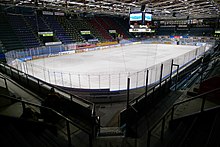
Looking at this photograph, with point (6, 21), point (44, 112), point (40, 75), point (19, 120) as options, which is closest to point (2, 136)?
point (19, 120)

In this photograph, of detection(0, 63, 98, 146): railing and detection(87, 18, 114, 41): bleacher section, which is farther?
detection(87, 18, 114, 41): bleacher section

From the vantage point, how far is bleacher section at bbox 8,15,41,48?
75.0 feet

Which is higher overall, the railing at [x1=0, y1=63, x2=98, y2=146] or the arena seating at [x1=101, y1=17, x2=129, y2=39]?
the arena seating at [x1=101, y1=17, x2=129, y2=39]

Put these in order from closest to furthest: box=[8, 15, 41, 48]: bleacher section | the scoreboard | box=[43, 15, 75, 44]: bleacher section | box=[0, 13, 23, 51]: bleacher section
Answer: the scoreboard → box=[0, 13, 23, 51]: bleacher section → box=[8, 15, 41, 48]: bleacher section → box=[43, 15, 75, 44]: bleacher section

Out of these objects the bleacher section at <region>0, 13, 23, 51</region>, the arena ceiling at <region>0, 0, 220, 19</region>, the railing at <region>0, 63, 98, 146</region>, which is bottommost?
the railing at <region>0, 63, 98, 146</region>

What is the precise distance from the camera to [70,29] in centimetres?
3155

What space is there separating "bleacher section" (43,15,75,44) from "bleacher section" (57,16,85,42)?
0.97 metres

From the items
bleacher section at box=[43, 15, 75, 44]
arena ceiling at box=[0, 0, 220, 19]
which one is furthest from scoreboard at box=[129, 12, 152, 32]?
bleacher section at box=[43, 15, 75, 44]

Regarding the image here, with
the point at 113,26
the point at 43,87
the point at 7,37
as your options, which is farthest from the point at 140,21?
the point at 113,26

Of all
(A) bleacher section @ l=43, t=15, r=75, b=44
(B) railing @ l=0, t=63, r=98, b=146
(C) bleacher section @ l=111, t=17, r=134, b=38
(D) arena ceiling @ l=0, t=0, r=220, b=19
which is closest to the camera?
(B) railing @ l=0, t=63, r=98, b=146

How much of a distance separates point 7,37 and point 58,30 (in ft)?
30.6

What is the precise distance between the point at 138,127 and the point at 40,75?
8.83 meters

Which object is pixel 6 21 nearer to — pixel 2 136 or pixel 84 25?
pixel 84 25

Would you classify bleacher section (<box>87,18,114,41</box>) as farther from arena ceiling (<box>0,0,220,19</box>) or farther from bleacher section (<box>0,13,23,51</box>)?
bleacher section (<box>0,13,23,51</box>)
